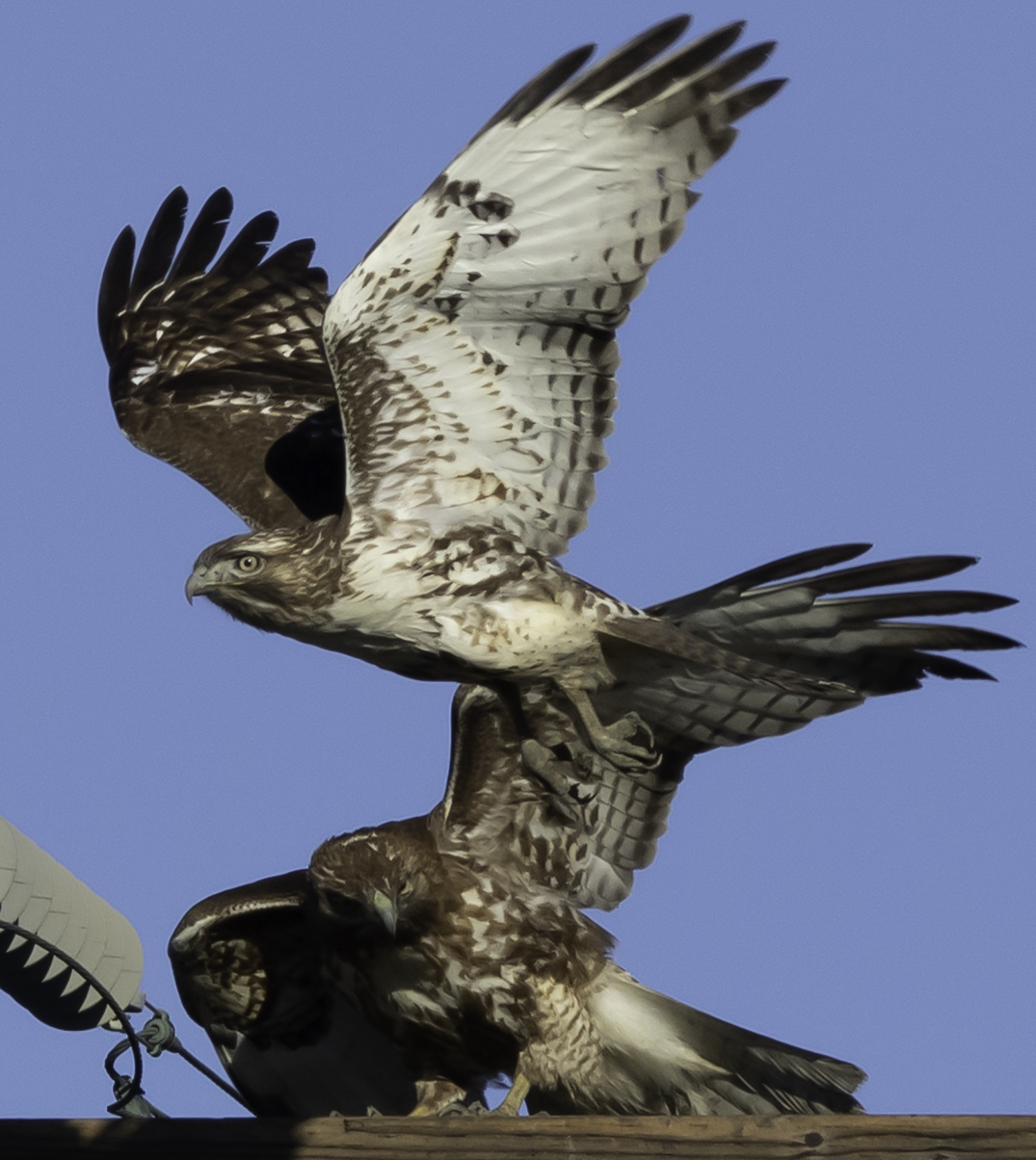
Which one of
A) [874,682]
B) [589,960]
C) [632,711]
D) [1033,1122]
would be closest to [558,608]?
[632,711]

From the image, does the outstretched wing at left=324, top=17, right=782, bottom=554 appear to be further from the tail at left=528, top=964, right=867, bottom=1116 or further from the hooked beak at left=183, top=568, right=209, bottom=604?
the tail at left=528, top=964, right=867, bottom=1116

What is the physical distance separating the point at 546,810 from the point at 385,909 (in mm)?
630

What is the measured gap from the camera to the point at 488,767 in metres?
6.16

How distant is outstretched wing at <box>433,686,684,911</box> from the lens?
20.0 ft

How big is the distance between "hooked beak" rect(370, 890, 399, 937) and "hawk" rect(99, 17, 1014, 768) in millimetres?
859

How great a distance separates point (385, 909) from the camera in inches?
231

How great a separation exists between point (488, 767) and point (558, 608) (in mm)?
989

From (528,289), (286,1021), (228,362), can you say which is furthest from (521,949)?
(228,362)

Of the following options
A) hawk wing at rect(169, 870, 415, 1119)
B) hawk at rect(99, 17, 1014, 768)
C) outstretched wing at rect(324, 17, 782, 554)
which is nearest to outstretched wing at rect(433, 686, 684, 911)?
hawk at rect(99, 17, 1014, 768)

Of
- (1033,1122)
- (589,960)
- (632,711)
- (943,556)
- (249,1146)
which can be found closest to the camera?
(1033,1122)

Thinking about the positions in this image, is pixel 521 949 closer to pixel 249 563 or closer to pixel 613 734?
pixel 613 734

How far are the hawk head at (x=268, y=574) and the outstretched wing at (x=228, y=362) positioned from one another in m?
1.13

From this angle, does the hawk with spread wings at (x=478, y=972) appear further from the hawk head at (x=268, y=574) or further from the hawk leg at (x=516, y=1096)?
the hawk head at (x=268, y=574)

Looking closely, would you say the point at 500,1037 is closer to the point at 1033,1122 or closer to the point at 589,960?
the point at 589,960
